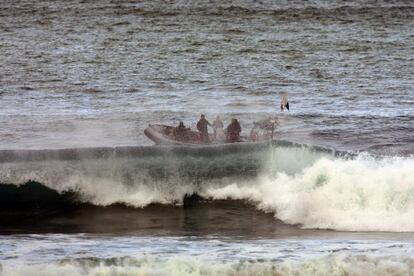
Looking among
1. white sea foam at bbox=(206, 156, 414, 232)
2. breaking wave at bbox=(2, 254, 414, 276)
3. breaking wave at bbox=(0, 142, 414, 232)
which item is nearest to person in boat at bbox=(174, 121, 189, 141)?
breaking wave at bbox=(0, 142, 414, 232)

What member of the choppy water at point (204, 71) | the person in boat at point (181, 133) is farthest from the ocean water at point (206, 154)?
the person in boat at point (181, 133)

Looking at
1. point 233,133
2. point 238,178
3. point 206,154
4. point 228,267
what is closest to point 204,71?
point 233,133

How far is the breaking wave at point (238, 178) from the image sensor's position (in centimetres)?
2595

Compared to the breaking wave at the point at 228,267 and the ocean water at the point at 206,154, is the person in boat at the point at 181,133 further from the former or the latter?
the breaking wave at the point at 228,267

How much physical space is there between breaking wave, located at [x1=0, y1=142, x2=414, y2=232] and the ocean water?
5 centimetres

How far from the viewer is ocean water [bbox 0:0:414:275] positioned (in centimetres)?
2170

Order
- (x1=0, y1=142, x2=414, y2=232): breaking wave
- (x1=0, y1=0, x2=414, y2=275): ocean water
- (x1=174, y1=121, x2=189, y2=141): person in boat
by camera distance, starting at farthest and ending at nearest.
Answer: (x1=174, y1=121, x2=189, y2=141): person in boat → (x1=0, y1=142, x2=414, y2=232): breaking wave → (x1=0, y1=0, x2=414, y2=275): ocean water

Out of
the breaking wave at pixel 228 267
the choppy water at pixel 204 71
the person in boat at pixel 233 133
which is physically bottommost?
the breaking wave at pixel 228 267

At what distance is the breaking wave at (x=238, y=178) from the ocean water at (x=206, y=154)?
5cm

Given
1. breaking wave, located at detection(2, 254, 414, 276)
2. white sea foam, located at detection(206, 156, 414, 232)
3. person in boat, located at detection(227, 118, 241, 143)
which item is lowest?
breaking wave, located at detection(2, 254, 414, 276)

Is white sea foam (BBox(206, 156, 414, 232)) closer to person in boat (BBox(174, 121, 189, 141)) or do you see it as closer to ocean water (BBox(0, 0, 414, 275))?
ocean water (BBox(0, 0, 414, 275))

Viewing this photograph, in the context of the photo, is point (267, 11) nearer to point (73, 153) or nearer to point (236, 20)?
point (236, 20)

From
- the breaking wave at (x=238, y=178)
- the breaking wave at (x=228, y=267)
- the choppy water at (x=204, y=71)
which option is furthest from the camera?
the choppy water at (x=204, y=71)

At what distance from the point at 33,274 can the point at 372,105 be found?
91.1ft
